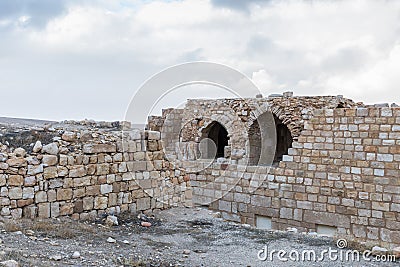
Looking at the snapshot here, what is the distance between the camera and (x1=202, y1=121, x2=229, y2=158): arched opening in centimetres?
1435

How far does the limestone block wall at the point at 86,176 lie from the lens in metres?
5.96

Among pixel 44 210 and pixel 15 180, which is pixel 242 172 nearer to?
pixel 44 210

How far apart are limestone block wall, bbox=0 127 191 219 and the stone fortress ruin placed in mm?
15

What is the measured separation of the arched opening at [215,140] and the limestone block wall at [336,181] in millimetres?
4017

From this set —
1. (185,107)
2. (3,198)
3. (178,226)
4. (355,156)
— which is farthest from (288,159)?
(3,198)

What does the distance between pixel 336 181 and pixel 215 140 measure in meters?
7.43

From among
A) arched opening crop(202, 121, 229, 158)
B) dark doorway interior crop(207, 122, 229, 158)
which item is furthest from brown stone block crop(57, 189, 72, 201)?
dark doorway interior crop(207, 122, 229, 158)

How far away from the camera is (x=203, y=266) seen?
4746mm

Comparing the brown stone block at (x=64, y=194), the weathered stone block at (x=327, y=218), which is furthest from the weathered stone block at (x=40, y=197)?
the weathered stone block at (x=327, y=218)

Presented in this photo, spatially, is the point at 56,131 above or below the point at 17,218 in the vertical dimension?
above

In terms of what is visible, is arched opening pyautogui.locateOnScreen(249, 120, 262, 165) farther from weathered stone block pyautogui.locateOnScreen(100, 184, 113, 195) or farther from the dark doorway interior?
weathered stone block pyautogui.locateOnScreen(100, 184, 113, 195)

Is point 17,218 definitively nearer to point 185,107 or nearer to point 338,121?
point 338,121

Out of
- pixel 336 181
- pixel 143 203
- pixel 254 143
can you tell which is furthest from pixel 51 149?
pixel 254 143

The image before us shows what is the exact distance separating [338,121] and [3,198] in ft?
21.2
